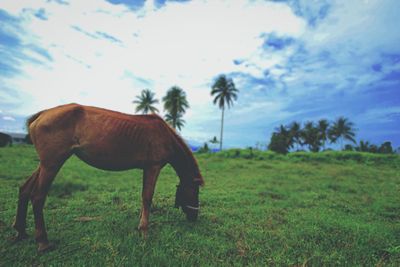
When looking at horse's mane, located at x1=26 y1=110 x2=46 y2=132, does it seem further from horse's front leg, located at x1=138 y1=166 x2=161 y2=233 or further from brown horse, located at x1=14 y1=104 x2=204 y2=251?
horse's front leg, located at x1=138 y1=166 x2=161 y2=233

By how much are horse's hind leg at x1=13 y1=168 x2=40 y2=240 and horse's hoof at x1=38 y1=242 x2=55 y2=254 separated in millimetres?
537

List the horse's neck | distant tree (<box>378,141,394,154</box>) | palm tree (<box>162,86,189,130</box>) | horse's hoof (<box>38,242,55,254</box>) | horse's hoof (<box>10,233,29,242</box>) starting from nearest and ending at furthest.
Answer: horse's hoof (<box>38,242,55,254</box>)
horse's hoof (<box>10,233,29,242</box>)
the horse's neck
distant tree (<box>378,141,394,154</box>)
palm tree (<box>162,86,189,130</box>)

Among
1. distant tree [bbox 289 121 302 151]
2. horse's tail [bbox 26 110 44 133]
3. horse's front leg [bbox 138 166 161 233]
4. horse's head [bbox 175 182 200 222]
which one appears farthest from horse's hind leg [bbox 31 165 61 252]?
distant tree [bbox 289 121 302 151]

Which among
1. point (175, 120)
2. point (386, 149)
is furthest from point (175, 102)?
point (386, 149)

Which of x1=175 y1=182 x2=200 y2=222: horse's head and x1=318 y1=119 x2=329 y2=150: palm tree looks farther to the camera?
x1=318 y1=119 x2=329 y2=150: palm tree

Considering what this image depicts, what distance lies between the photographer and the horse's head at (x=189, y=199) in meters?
3.97

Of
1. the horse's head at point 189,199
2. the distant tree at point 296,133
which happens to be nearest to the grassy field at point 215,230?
the horse's head at point 189,199

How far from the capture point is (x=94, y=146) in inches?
119

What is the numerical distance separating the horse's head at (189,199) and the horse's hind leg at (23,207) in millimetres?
2320

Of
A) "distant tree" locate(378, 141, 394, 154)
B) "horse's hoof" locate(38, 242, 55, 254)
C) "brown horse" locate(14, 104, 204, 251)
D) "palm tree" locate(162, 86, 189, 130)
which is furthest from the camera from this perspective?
"palm tree" locate(162, 86, 189, 130)

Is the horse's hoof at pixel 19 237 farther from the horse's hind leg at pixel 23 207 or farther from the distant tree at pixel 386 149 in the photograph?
the distant tree at pixel 386 149

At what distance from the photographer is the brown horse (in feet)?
9.29

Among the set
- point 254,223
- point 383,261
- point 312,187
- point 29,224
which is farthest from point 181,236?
point 312,187

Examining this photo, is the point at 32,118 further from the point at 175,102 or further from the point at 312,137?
the point at 312,137
